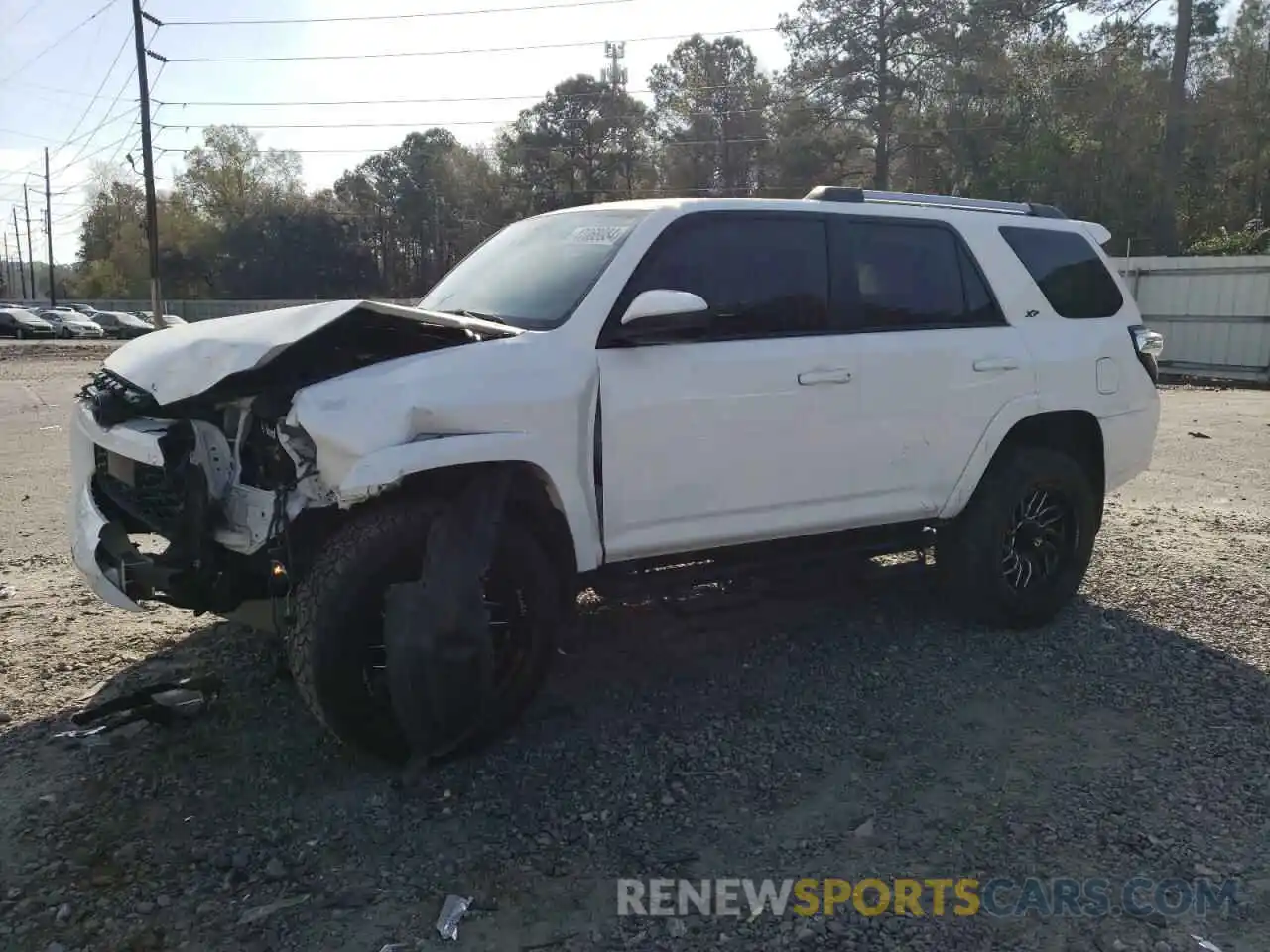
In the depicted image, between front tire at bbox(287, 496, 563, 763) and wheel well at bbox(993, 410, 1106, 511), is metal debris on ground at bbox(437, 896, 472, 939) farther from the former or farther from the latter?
wheel well at bbox(993, 410, 1106, 511)

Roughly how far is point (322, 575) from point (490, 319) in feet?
4.34

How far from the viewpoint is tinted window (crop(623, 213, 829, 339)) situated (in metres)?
4.13

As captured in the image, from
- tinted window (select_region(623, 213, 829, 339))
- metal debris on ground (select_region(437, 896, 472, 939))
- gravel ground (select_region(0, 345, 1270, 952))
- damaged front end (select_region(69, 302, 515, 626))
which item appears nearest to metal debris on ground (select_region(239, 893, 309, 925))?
gravel ground (select_region(0, 345, 1270, 952))

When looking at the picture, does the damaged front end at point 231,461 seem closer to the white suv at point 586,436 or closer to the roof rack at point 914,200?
the white suv at point 586,436

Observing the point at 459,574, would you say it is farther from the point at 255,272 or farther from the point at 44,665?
the point at 255,272

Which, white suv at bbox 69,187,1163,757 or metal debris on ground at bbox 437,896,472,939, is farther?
white suv at bbox 69,187,1163,757

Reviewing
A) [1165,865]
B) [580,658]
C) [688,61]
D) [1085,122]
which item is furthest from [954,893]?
[688,61]

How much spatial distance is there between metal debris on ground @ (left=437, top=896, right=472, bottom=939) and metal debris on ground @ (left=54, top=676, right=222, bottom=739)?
157 centimetres

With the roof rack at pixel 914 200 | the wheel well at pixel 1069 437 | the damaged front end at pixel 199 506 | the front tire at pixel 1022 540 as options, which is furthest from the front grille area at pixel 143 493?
the wheel well at pixel 1069 437

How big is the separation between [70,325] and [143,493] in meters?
47.1

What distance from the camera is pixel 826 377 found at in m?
4.33

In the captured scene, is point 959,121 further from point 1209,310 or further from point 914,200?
point 914,200

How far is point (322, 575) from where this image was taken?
11.1 feet

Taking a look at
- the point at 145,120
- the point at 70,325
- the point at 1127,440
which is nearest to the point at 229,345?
A: the point at 1127,440
